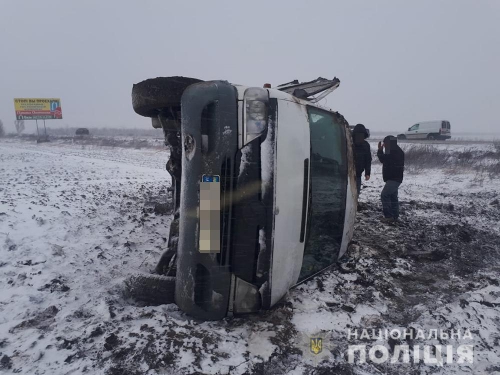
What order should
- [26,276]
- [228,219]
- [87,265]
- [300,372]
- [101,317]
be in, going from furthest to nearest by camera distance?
[87,265]
[26,276]
[101,317]
[228,219]
[300,372]

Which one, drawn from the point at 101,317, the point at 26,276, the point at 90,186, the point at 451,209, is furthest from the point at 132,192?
the point at 451,209

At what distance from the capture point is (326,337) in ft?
6.97

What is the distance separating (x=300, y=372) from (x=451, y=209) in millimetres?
5552

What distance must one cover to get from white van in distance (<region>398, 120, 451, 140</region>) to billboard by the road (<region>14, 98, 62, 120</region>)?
4438 cm

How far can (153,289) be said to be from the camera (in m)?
2.39

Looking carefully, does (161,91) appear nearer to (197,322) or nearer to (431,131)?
(197,322)

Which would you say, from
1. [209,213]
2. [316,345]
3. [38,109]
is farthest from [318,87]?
[38,109]

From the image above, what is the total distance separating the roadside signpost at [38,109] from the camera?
133ft

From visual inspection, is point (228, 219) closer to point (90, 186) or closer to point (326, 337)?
point (326, 337)

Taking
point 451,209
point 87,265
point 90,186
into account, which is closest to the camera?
point 87,265

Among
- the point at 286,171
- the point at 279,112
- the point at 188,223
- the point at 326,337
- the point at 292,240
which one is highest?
the point at 279,112

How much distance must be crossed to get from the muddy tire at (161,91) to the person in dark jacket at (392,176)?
398cm

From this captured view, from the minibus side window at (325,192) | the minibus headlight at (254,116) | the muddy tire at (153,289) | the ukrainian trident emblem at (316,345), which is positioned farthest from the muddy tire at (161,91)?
the ukrainian trident emblem at (316,345)

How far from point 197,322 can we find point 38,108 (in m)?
50.4
